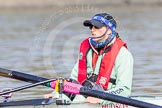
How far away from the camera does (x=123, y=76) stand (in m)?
8.63

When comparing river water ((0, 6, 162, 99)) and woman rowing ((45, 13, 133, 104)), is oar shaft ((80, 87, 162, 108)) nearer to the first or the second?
woman rowing ((45, 13, 133, 104))

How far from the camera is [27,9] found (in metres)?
46.7

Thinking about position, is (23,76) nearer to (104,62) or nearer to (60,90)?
(60,90)

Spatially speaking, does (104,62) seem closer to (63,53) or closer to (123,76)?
(123,76)

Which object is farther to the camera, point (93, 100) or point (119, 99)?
point (93, 100)

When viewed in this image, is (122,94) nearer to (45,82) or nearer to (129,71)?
(129,71)

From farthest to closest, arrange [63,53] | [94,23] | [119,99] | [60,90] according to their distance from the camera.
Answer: [63,53], [94,23], [60,90], [119,99]

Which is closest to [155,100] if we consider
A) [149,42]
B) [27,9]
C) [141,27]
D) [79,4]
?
[149,42]

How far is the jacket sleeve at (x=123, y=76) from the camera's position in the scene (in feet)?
28.3

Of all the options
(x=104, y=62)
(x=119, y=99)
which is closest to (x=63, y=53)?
(x=104, y=62)

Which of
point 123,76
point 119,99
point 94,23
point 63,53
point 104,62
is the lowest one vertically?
point 119,99

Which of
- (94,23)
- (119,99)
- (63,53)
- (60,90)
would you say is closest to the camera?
(119,99)

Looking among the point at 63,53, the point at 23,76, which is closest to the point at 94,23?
the point at 23,76

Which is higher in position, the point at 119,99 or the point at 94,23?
the point at 94,23
